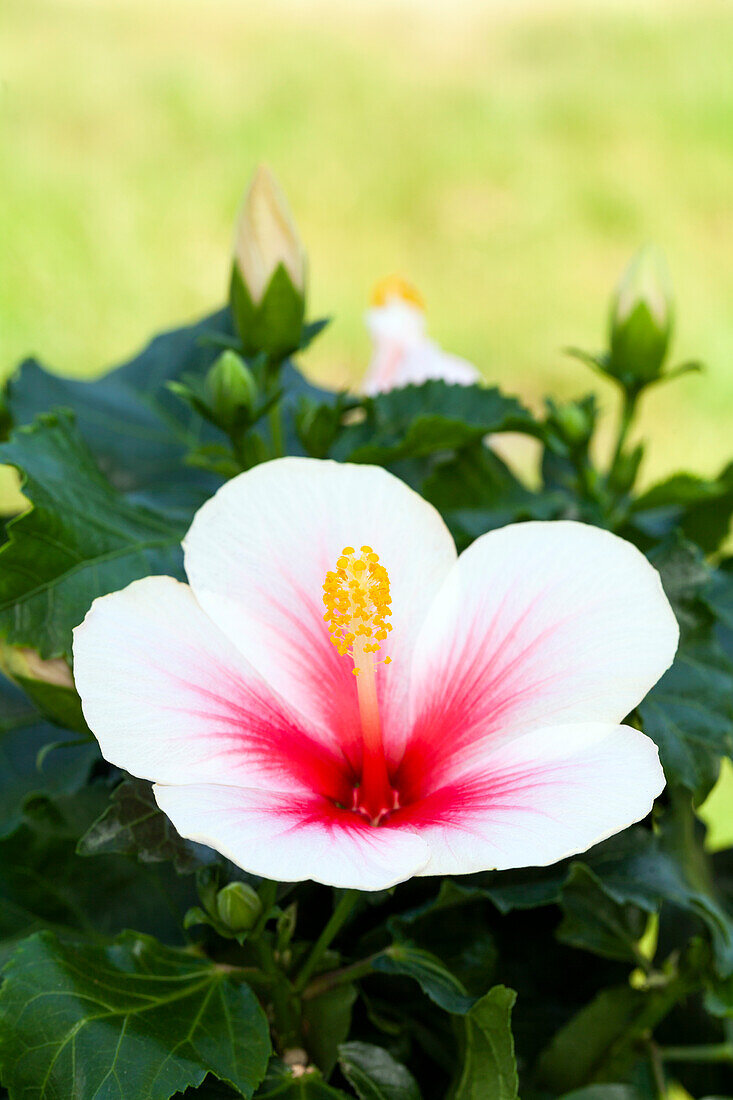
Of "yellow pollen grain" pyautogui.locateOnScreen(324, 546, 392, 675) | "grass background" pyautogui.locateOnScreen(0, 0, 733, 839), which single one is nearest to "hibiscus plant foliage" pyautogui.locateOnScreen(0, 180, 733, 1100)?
"yellow pollen grain" pyautogui.locateOnScreen(324, 546, 392, 675)

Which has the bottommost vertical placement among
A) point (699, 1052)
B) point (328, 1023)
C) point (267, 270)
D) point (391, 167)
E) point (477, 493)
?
point (391, 167)

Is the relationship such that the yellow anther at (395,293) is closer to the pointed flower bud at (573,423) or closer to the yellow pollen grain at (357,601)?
the pointed flower bud at (573,423)

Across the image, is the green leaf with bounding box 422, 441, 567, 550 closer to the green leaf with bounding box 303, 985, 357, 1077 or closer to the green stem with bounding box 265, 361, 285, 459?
the green stem with bounding box 265, 361, 285, 459

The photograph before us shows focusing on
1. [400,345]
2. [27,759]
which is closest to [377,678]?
[27,759]

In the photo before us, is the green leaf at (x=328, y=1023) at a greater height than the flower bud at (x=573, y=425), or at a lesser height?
lesser

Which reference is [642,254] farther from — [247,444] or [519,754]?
[519,754]

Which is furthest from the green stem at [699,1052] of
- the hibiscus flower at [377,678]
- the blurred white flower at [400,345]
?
the blurred white flower at [400,345]

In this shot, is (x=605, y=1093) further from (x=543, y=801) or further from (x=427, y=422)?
(x=427, y=422)
